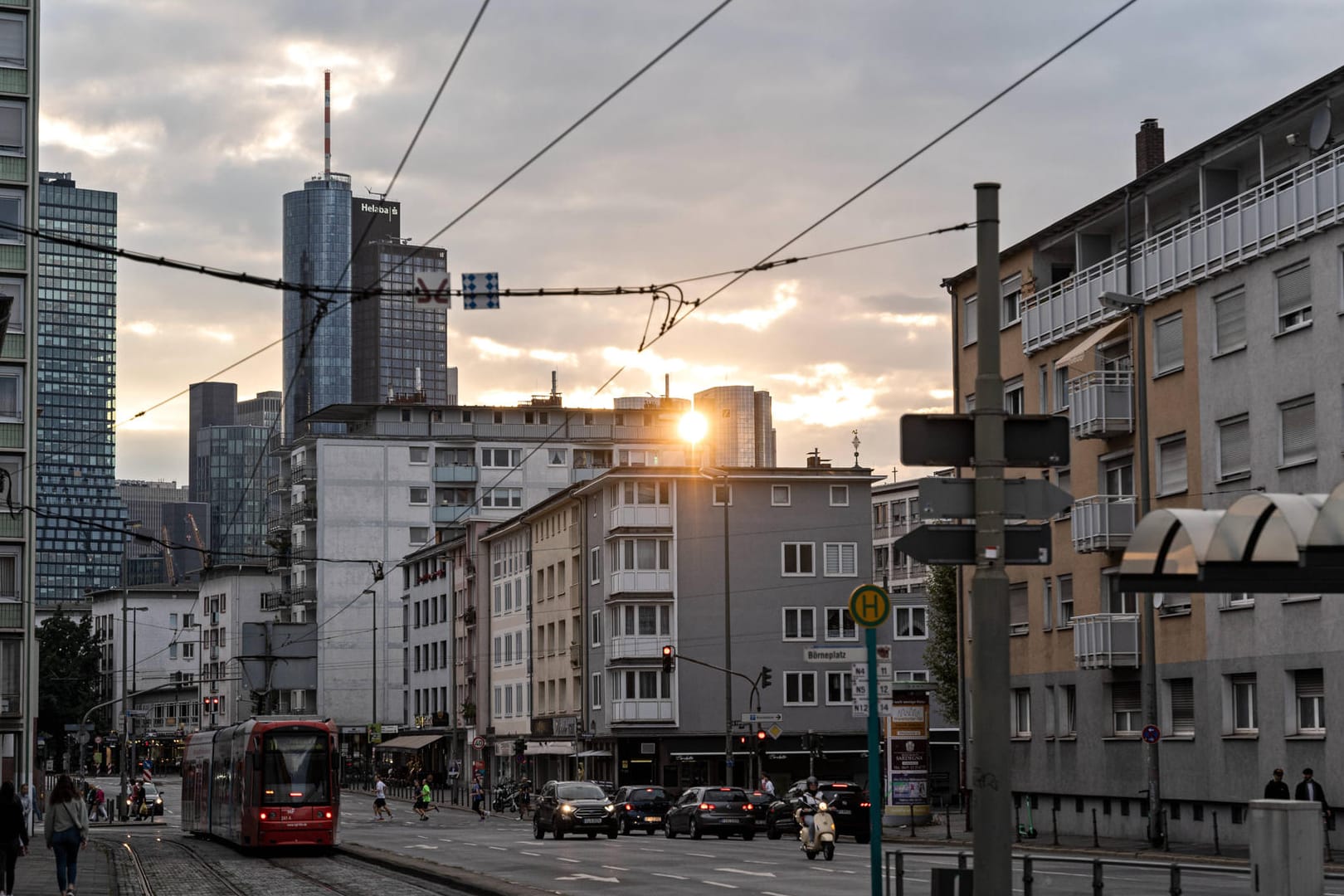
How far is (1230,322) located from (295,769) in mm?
22359

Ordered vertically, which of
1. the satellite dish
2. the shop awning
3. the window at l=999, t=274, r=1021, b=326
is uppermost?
the satellite dish

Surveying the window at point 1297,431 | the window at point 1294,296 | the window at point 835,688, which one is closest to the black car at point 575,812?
the window at point 1297,431

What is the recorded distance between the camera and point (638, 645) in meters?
82.8

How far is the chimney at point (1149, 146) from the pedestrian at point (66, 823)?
3681 centimetres

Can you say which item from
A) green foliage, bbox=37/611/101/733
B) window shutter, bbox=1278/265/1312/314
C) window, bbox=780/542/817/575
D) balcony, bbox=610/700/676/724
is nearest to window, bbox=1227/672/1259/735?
window shutter, bbox=1278/265/1312/314

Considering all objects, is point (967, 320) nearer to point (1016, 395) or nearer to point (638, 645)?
point (1016, 395)

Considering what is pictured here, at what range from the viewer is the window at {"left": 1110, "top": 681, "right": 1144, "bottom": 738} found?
45.9m

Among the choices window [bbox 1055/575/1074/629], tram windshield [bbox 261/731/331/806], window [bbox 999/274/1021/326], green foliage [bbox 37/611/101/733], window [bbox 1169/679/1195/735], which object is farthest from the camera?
green foliage [bbox 37/611/101/733]

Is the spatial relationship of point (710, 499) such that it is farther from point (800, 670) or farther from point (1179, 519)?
point (1179, 519)

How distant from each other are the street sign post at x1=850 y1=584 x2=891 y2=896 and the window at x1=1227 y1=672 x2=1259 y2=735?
2743 centimetres

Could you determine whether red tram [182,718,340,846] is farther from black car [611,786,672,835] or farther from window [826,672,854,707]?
window [826,672,854,707]

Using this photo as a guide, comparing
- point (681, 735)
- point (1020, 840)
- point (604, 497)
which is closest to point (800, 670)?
point (681, 735)

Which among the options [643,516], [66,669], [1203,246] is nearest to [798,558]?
[643,516]

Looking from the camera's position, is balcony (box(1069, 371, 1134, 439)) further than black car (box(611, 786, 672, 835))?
No
